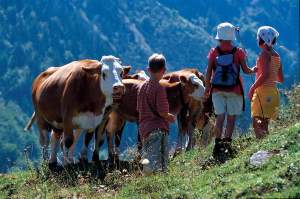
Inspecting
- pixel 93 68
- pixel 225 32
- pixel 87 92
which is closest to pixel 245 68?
pixel 225 32

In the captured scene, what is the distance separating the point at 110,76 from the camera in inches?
542

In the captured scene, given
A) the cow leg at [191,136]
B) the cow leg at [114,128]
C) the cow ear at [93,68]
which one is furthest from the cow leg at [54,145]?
the cow leg at [191,136]

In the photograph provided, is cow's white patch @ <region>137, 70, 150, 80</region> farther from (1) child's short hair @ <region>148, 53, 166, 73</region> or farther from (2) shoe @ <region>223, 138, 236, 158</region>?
(1) child's short hair @ <region>148, 53, 166, 73</region>

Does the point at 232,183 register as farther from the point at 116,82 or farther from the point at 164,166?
the point at 116,82

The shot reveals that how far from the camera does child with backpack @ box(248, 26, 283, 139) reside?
12.1 metres

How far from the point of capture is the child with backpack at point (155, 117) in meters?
10.6

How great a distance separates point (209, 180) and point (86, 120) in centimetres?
496

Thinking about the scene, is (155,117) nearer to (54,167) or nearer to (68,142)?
(68,142)

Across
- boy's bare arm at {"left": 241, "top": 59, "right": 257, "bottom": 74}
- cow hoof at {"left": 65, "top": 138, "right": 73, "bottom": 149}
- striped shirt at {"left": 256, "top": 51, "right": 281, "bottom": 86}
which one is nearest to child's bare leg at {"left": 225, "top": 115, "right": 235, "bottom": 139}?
boy's bare arm at {"left": 241, "top": 59, "right": 257, "bottom": 74}

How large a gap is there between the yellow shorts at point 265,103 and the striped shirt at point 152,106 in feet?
7.39

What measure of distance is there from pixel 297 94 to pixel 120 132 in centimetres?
448

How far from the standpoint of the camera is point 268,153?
383 inches

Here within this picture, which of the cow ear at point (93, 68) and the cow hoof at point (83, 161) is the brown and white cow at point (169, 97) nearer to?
the cow hoof at point (83, 161)

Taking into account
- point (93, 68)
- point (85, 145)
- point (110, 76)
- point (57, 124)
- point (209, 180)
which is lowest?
point (85, 145)
